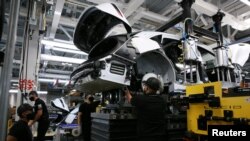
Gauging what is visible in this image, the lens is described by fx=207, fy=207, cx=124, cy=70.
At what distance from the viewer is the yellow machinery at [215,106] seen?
242 cm

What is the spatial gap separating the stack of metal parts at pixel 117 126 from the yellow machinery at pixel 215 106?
94 cm

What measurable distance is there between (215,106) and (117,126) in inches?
57.6

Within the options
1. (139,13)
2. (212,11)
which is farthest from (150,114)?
(212,11)

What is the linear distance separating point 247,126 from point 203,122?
0.74 metres

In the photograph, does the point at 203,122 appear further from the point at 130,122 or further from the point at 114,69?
the point at 114,69

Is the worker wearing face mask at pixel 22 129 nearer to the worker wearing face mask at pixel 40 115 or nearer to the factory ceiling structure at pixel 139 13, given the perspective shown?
the factory ceiling structure at pixel 139 13

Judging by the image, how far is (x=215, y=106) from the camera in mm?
2682

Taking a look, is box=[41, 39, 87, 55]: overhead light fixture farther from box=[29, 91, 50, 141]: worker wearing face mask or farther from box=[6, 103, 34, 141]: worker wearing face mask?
box=[6, 103, 34, 141]: worker wearing face mask

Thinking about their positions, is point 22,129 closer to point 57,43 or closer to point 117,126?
point 117,126

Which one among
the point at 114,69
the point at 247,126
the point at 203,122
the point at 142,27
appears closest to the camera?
the point at 247,126

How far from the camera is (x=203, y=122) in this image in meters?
2.91

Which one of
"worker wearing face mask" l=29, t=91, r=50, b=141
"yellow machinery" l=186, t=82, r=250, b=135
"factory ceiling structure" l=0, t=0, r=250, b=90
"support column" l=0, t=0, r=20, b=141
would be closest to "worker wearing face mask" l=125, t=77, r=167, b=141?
"yellow machinery" l=186, t=82, r=250, b=135

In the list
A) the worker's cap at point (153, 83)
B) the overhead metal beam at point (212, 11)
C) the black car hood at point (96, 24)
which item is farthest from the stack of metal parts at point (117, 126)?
the overhead metal beam at point (212, 11)

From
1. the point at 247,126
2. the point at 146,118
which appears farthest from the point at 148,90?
the point at 247,126
